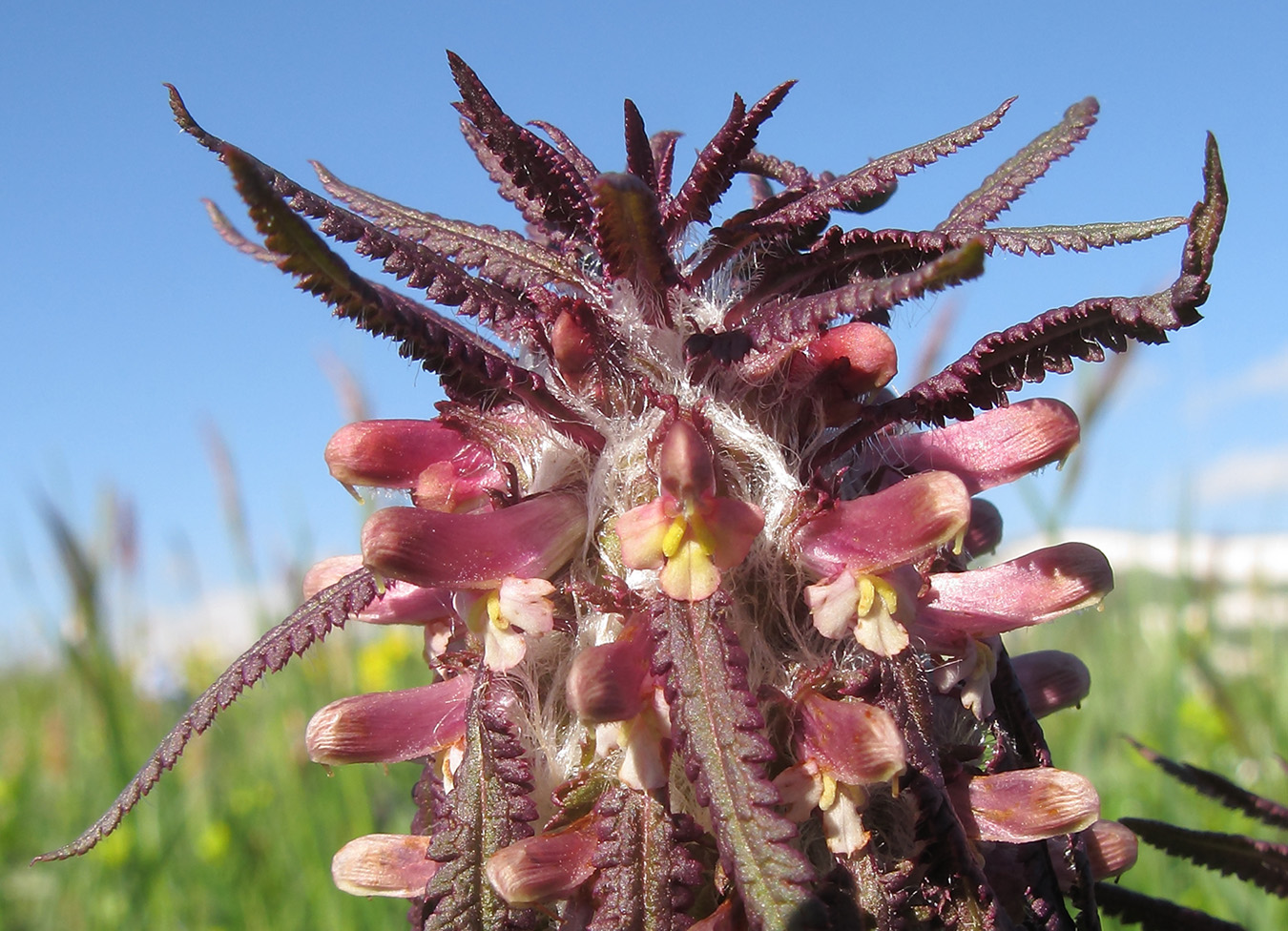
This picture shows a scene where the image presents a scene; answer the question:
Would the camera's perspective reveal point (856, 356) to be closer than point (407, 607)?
Yes

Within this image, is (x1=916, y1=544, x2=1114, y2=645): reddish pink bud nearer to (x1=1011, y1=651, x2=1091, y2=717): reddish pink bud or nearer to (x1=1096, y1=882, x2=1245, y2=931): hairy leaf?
(x1=1011, y1=651, x2=1091, y2=717): reddish pink bud

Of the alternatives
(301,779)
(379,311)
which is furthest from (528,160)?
(301,779)

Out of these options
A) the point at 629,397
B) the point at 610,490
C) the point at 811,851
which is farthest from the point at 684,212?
the point at 811,851

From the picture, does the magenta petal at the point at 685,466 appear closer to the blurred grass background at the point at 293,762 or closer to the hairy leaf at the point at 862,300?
the hairy leaf at the point at 862,300

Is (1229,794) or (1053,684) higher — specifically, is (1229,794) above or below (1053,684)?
below

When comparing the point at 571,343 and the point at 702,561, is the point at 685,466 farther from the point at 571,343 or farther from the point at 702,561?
the point at 571,343

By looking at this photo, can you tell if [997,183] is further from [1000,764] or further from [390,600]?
[390,600]
